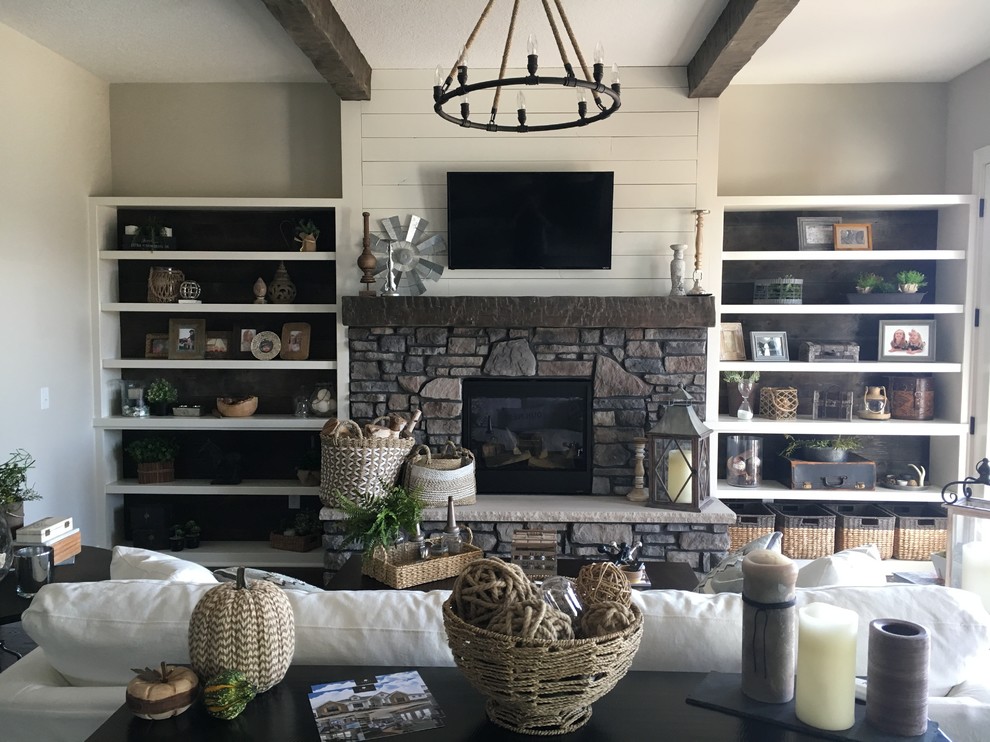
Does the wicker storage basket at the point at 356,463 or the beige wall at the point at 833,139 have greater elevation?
the beige wall at the point at 833,139

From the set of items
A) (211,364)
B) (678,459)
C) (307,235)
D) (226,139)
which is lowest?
(678,459)

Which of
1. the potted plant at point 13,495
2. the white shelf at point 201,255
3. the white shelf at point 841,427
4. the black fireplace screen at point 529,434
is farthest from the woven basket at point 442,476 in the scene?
the potted plant at point 13,495

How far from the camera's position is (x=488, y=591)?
4.01 ft

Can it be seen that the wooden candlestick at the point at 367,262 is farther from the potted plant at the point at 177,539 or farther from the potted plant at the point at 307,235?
the potted plant at the point at 177,539

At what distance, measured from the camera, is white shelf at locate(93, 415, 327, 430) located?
14.8ft

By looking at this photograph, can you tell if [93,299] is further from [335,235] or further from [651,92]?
[651,92]

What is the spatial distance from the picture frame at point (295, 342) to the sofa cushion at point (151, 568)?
105 inches

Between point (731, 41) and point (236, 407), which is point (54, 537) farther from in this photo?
point (731, 41)

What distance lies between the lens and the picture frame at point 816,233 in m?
4.54

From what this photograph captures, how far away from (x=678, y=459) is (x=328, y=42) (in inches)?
102

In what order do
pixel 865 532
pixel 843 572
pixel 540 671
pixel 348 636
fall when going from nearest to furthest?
pixel 540 671 < pixel 348 636 < pixel 843 572 < pixel 865 532

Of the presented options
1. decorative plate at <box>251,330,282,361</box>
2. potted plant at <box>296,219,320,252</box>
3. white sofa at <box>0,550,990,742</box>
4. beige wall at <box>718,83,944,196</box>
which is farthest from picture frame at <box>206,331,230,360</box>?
white sofa at <box>0,550,990,742</box>

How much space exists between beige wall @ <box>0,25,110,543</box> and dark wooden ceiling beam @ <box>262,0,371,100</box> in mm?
1422

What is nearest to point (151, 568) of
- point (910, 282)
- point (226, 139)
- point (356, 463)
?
point (356, 463)
